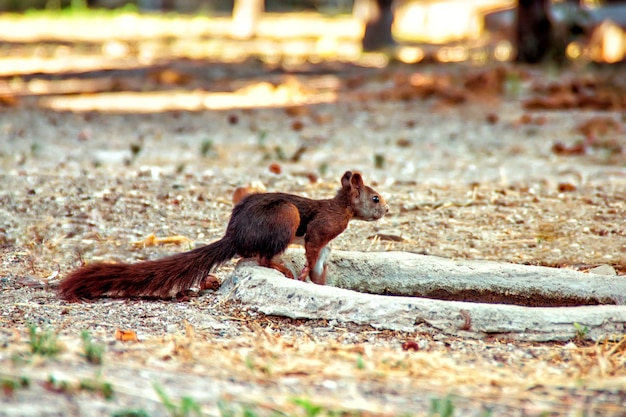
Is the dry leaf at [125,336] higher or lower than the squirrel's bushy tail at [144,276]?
lower

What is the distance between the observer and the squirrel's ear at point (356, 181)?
4.38 meters

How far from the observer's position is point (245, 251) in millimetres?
4172

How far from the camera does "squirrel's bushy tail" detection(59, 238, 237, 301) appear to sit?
4070 millimetres

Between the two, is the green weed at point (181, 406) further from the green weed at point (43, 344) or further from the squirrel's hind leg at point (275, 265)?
the squirrel's hind leg at point (275, 265)

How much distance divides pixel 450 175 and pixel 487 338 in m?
3.70

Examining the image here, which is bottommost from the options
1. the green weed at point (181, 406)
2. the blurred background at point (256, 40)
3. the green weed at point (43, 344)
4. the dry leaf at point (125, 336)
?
the dry leaf at point (125, 336)

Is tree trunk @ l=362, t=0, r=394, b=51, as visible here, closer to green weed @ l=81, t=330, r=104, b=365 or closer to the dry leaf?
the dry leaf

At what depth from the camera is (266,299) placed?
3984 mm

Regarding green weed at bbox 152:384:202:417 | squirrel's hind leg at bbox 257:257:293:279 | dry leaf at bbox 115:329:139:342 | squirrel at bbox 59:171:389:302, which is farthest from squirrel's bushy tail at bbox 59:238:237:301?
green weed at bbox 152:384:202:417

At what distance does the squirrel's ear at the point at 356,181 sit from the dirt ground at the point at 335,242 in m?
0.81

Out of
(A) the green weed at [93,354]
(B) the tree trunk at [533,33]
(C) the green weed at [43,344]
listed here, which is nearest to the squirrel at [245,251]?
(C) the green weed at [43,344]

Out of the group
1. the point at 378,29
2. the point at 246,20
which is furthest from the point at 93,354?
the point at 246,20

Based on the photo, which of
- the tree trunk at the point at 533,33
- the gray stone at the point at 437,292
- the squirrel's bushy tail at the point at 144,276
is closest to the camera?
the gray stone at the point at 437,292

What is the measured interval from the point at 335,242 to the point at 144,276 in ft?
5.12
